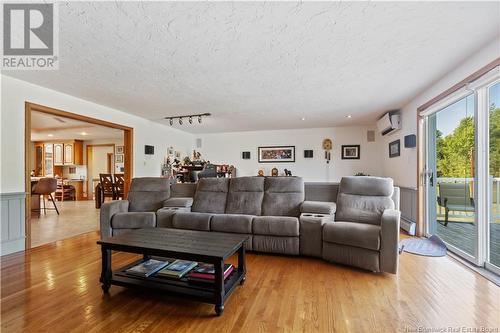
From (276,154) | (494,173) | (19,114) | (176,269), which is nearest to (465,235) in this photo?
(494,173)

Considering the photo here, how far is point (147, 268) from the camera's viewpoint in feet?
6.83

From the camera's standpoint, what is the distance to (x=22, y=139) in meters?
3.12

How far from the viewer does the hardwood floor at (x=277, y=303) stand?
157cm

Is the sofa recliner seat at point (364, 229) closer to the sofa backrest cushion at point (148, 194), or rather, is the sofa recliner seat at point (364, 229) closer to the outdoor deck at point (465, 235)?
the outdoor deck at point (465, 235)

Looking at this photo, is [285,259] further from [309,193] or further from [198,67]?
[198,67]

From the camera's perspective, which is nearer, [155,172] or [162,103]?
[162,103]

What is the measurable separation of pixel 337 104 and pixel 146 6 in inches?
138

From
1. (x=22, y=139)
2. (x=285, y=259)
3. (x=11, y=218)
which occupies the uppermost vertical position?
(x=22, y=139)

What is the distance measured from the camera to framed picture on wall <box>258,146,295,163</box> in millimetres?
7020

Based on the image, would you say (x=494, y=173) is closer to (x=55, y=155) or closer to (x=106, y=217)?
(x=106, y=217)

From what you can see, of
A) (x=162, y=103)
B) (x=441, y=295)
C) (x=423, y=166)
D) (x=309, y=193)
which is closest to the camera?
(x=441, y=295)

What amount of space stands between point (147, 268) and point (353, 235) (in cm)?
202

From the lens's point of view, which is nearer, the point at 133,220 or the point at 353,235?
the point at 353,235

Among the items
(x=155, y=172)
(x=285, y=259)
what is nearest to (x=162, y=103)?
(x=155, y=172)
